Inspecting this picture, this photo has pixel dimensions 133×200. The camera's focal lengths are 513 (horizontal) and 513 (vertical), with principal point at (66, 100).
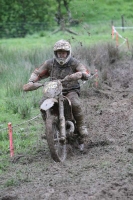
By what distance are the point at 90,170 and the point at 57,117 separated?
1.18m

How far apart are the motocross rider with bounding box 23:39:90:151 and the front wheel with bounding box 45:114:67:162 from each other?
54 cm

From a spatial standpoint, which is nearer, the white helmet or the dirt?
the dirt

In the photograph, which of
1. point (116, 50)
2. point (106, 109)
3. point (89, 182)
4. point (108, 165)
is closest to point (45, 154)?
point (108, 165)

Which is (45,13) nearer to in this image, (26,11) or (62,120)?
(26,11)

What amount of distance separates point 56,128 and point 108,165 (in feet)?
3.69

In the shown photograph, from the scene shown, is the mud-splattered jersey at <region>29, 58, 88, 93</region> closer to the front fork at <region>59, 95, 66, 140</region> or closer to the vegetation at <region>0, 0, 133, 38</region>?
the front fork at <region>59, 95, 66, 140</region>

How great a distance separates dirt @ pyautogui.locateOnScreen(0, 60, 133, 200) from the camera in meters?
5.69

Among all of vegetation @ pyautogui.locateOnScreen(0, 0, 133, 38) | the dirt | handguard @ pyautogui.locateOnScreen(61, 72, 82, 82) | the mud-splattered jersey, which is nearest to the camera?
the dirt

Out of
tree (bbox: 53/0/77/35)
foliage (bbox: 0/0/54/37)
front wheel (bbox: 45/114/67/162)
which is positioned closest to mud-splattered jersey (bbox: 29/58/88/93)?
front wheel (bbox: 45/114/67/162)

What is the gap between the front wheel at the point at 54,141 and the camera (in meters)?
7.06

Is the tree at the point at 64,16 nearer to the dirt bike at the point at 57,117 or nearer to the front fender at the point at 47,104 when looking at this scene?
the dirt bike at the point at 57,117

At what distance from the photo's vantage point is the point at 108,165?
662 centimetres

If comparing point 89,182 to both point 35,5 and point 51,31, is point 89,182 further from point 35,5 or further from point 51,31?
point 35,5

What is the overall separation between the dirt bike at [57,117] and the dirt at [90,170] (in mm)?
214
